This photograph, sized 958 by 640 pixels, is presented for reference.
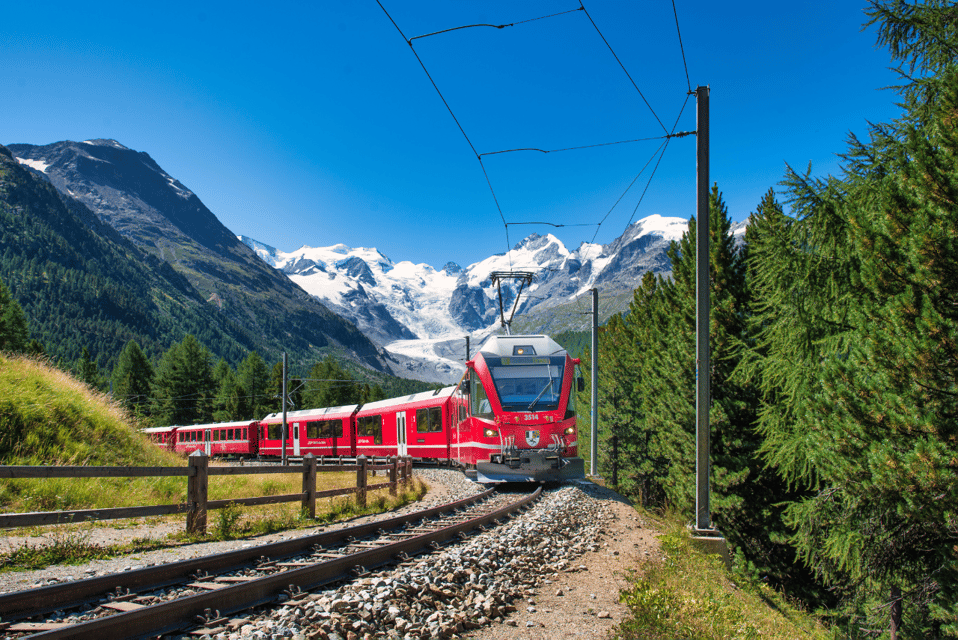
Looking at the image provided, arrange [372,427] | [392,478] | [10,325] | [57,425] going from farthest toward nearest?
[10,325], [372,427], [392,478], [57,425]

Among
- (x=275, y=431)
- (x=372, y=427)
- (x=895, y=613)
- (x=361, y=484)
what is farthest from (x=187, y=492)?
(x=275, y=431)

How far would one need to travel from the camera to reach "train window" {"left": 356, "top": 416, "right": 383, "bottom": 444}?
102ft

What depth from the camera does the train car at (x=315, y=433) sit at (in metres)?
33.9

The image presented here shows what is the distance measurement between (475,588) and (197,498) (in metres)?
4.99

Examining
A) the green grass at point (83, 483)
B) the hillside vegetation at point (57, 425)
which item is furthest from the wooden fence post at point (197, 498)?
the hillside vegetation at point (57, 425)

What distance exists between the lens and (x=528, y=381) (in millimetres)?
15219

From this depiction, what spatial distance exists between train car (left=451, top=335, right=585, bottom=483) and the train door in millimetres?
12838

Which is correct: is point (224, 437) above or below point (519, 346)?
below

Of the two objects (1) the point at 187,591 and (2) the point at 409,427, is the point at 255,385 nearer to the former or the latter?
(2) the point at 409,427

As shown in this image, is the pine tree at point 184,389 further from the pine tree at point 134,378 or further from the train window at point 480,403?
the train window at point 480,403

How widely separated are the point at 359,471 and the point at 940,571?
10.4m

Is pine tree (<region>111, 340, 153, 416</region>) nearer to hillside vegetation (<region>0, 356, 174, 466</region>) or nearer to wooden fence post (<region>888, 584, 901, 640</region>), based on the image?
hillside vegetation (<region>0, 356, 174, 466</region>)

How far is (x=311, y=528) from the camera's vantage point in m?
9.77

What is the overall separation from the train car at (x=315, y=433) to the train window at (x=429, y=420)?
25.6ft
